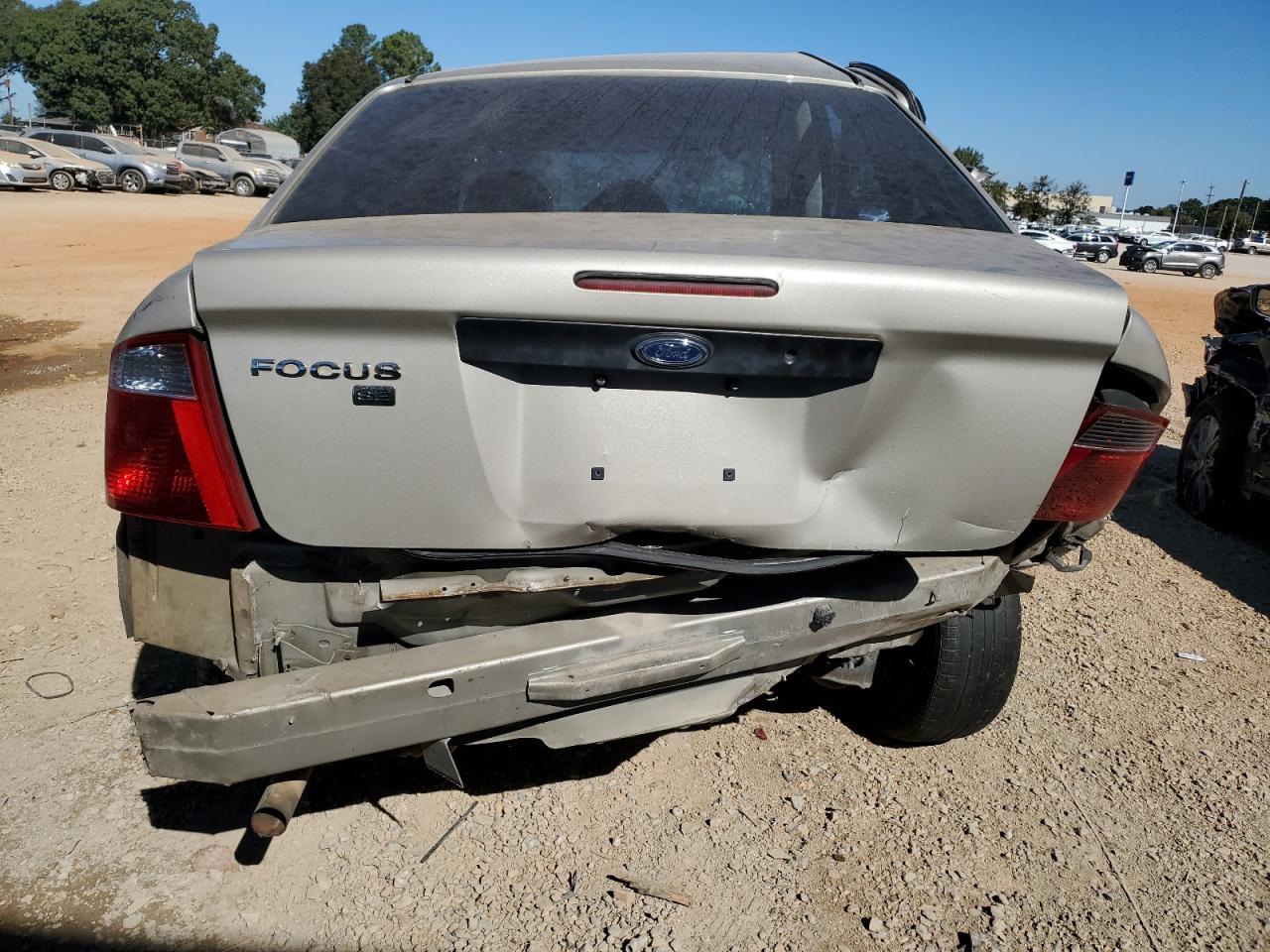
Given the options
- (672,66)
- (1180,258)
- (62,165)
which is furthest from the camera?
(1180,258)

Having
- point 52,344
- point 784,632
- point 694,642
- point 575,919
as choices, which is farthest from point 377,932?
point 52,344

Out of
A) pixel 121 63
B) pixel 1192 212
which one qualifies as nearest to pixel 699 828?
pixel 121 63

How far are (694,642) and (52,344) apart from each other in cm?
873

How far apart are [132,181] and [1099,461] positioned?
36059mm

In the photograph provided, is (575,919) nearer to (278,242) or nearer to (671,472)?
(671,472)

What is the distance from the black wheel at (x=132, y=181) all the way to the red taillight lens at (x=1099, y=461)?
3546cm

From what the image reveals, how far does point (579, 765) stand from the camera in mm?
2982

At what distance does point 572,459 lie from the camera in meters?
1.94

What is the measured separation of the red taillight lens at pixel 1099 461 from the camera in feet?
6.76

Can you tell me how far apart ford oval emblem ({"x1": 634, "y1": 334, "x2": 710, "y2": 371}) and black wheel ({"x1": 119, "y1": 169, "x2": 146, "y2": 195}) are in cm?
3515

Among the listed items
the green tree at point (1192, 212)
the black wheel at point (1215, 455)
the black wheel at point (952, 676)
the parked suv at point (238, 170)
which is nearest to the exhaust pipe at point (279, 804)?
the black wheel at point (952, 676)

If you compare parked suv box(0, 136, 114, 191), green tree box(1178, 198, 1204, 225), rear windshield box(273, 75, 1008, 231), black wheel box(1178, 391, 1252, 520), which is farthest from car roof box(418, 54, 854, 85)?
green tree box(1178, 198, 1204, 225)

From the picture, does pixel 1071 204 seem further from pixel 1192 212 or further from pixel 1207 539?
pixel 1207 539

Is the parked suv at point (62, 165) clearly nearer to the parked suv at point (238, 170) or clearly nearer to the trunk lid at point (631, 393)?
the parked suv at point (238, 170)
